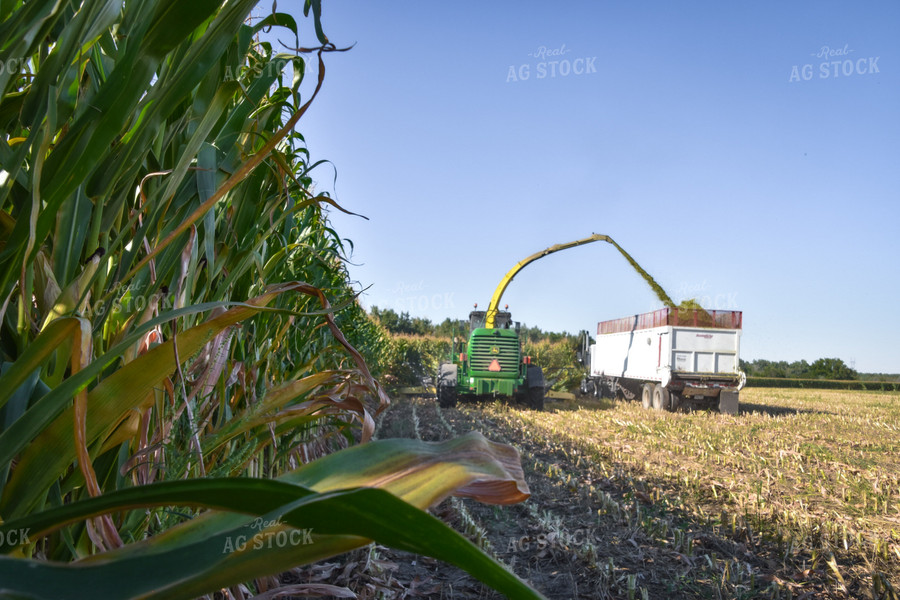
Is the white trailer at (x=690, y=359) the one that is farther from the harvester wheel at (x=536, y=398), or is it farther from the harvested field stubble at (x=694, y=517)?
the harvested field stubble at (x=694, y=517)

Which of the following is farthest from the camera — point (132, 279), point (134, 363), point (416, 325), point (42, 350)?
point (416, 325)

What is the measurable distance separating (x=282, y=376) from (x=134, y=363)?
7.45 ft

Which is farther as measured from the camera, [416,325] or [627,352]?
[416,325]

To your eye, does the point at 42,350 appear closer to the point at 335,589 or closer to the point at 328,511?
the point at 328,511

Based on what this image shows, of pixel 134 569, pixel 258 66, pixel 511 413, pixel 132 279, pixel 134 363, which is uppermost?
pixel 258 66

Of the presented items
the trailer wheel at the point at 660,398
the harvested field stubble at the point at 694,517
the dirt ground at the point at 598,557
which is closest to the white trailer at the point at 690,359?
the trailer wheel at the point at 660,398

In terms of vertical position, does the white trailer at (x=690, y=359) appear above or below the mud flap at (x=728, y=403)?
above

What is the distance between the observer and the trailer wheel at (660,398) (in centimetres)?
1365

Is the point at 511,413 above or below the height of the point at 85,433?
below

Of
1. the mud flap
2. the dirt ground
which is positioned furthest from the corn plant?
the mud flap

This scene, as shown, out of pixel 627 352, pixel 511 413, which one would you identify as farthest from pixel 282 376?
pixel 627 352

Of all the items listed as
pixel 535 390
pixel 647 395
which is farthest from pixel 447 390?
pixel 647 395

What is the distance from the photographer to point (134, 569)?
A: 56 cm

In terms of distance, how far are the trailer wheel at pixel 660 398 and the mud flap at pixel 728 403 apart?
1.11 metres
